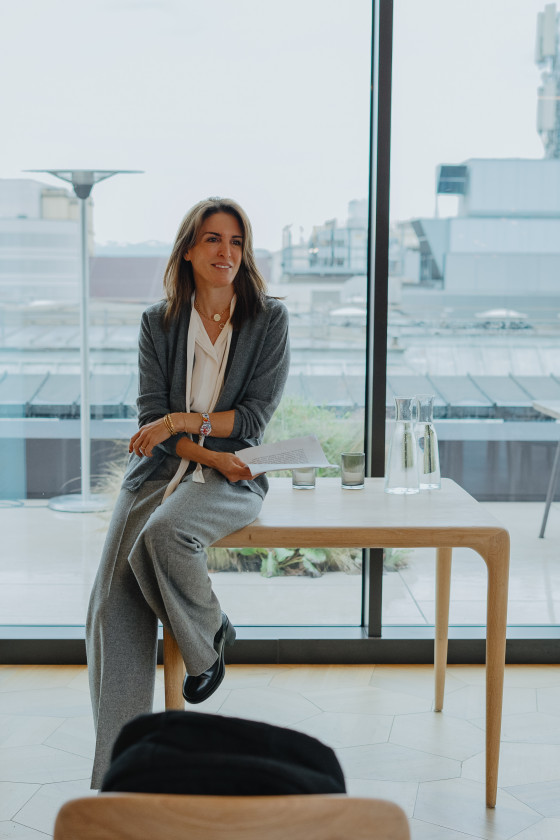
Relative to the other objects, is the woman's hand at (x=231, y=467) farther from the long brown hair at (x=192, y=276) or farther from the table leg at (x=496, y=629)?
the table leg at (x=496, y=629)

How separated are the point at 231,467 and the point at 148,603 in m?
0.41

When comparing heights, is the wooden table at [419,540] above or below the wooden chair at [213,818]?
below

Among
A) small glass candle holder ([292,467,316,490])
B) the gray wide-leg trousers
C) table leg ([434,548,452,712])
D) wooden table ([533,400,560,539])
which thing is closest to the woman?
the gray wide-leg trousers

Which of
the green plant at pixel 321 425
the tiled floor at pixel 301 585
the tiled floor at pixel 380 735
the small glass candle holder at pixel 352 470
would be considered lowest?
the tiled floor at pixel 380 735

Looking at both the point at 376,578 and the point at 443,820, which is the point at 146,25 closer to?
the point at 376,578

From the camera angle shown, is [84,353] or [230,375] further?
[84,353]

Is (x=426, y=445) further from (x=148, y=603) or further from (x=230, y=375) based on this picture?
(x=148, y=603)

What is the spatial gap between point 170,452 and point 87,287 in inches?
30.6

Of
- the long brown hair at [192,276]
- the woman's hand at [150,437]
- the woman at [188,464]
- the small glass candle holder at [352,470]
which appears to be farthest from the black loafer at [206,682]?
the long brown hair at [192,276]

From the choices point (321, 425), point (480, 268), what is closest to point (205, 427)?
point (321, 425)

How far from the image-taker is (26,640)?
2.86 metres

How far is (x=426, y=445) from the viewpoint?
2.49m

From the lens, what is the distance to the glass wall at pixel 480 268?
277 centimetres

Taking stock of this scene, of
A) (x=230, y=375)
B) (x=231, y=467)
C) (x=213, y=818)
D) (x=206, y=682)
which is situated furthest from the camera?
(x=230, y=375)
